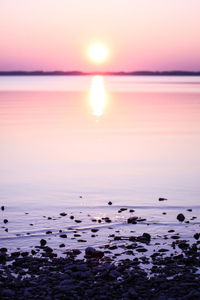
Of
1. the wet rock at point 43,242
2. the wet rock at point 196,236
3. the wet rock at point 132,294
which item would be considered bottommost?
the wet rock at point 132,294

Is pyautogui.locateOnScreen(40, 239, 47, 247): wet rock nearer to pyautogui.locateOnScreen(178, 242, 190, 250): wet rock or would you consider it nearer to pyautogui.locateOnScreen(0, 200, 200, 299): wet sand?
pyautogui.locateOnScreen(0, 200, 200, 299): wet sand

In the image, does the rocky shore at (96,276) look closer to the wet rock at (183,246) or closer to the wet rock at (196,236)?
the wet rock at (183,246)

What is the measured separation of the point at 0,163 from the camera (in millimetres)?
25141

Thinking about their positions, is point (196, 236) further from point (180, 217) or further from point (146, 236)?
point (180, 217)

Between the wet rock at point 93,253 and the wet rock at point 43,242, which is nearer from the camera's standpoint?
the wet rock at point 93,253

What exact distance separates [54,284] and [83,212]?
19.5 feet

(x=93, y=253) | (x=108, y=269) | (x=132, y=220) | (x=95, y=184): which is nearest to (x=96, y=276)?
(x=108, y=269)

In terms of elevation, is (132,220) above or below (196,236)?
above

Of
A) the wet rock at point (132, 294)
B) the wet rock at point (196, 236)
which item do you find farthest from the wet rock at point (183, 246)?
the wet rock at point (132, 294)

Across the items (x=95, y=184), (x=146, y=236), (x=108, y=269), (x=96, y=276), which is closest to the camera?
(x=96, y=276)

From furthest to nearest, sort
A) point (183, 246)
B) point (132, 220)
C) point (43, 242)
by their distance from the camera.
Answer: point (132, 220)
point (43, 242)
point (183, 246)

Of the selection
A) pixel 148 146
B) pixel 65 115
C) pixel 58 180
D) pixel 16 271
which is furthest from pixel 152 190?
pixel 65 115

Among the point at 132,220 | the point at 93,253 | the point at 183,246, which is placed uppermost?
the point at 132,220

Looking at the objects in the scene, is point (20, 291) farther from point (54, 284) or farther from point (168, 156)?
point (168, 156)
